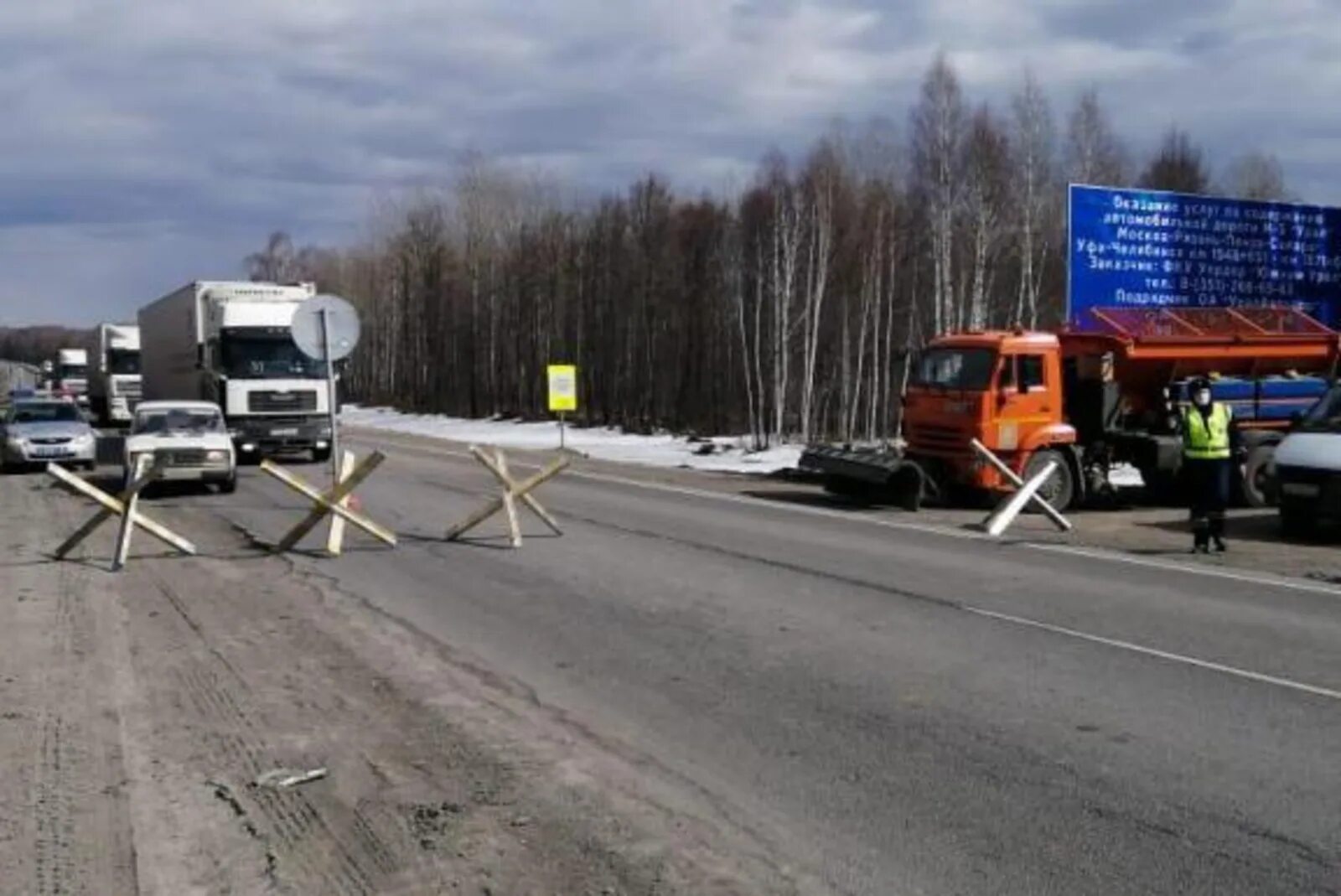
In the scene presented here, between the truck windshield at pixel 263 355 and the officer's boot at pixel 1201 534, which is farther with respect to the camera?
the truck windshield at pixel 263 355

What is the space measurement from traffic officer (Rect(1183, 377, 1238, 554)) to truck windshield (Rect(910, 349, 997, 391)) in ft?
17.4

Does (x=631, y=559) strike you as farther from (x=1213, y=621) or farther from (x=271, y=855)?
(x=271, y=855)

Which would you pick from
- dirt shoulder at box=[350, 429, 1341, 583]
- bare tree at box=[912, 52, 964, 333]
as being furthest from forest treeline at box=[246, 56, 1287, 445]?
dirt shoulder at box=[350, 429, 1341, 583]

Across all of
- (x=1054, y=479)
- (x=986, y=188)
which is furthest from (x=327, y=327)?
(x=986, y=188)

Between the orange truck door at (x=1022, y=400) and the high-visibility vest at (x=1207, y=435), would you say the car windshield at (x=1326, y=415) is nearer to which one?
the high-visibility vest at (x=1207, y=435)

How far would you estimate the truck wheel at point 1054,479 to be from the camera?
2122 cm

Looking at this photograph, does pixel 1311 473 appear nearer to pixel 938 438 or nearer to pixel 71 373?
pixel 938 438

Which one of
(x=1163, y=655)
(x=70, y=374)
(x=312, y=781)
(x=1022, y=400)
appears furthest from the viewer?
(x=70, y=374)

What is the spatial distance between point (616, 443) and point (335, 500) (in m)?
32.1

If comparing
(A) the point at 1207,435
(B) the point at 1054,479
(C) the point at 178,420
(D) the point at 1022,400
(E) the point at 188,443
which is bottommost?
(B) the point at 1054,479

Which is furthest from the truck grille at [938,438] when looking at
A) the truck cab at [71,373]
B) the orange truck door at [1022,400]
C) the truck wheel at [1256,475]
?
the truck cab at [71,373]

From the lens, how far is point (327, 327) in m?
16.9

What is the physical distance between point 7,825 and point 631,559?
892 centimetres

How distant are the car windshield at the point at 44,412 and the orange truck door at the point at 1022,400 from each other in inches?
827
